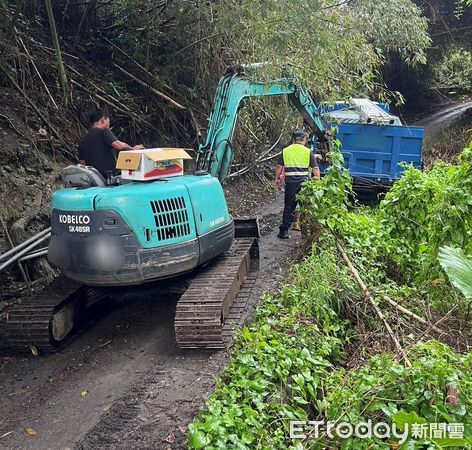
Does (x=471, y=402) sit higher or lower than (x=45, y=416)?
higher

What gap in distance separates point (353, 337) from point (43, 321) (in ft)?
9.19

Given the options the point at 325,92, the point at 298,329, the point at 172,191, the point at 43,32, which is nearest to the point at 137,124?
the point at 43,32

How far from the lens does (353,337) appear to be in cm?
504

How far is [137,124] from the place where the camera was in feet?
30.6

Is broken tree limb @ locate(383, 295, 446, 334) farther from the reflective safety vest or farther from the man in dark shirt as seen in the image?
the reflective safety vest

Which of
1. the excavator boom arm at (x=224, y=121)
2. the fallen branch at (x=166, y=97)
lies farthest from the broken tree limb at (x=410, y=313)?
the fallen branch at (x=166, y=97)

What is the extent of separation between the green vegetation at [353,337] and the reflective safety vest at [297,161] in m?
1.00

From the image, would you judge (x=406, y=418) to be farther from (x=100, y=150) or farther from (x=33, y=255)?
(x=33, y=255)

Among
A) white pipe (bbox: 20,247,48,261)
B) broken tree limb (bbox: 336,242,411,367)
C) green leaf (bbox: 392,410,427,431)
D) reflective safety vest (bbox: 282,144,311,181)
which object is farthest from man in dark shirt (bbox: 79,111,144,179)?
green leaf (bbox: 392,410,427,431)

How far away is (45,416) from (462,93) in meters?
28.4

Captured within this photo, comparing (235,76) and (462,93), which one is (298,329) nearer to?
(235,76)

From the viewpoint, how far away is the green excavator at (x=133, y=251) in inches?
176

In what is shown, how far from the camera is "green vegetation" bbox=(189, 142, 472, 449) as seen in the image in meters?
3.33

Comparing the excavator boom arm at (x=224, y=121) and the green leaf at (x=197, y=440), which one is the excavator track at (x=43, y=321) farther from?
the excavator boom arm at (x=224, y=121)
